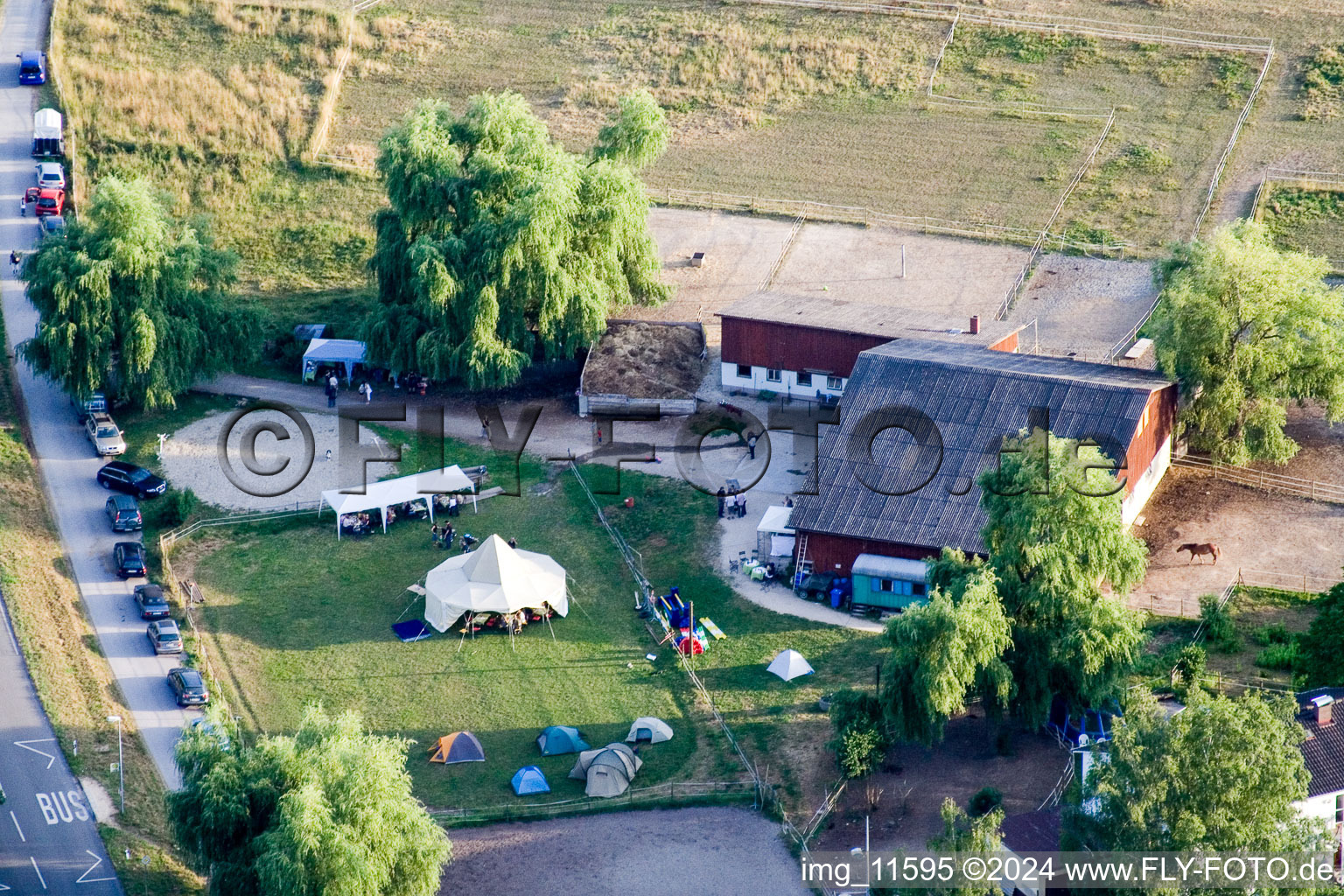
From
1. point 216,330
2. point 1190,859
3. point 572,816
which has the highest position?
point 216,330

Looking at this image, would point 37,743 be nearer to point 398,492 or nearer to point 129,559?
point 129,559

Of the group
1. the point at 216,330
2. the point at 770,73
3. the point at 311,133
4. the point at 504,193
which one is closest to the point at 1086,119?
the point at 770,73

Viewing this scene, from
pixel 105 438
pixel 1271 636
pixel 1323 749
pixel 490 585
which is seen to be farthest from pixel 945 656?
pixel 105 438

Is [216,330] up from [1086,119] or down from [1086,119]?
down

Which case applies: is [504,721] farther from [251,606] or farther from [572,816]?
[251,606]

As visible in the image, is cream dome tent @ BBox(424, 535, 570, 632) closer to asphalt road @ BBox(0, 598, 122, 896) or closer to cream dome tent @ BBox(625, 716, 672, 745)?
cream dome tent @ BBox(625, 716, 672, 745)

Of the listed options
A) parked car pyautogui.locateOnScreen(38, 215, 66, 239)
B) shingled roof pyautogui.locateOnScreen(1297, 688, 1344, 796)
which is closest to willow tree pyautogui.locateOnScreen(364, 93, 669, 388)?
parked car pyautogui.locateOnScreen(38, 215, 66, 239)
